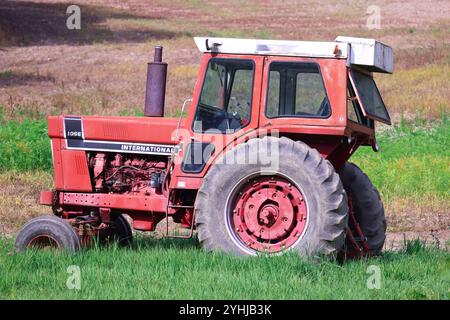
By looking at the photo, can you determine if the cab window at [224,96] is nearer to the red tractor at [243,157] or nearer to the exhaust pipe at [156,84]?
the red tractor at [243,157]

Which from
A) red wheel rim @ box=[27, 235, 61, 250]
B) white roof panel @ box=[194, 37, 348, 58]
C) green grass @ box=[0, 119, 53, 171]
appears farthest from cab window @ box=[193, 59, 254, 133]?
green grass @ box=[0, 119, 53, 171]

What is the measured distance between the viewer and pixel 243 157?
28.5ft

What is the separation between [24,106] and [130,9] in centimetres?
2763

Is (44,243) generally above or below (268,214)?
below

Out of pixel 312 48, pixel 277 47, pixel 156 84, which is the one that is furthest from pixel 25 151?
pixel 312 48

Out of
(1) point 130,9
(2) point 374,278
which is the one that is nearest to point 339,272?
(2) point 374,278

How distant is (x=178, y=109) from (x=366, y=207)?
15.0 metres

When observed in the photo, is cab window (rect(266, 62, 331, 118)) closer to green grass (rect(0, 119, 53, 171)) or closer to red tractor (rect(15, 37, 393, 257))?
red tractor (rect(15, 37, 393, 257))

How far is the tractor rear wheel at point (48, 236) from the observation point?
911cm

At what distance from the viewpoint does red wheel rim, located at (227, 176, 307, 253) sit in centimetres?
870

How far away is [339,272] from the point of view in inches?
323

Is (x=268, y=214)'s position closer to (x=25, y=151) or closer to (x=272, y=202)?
(x=272, y=202)

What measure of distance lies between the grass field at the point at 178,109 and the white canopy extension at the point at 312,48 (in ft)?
6.02

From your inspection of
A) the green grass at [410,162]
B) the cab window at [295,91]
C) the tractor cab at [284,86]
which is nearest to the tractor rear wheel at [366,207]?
the tractor cab at [284,86]
